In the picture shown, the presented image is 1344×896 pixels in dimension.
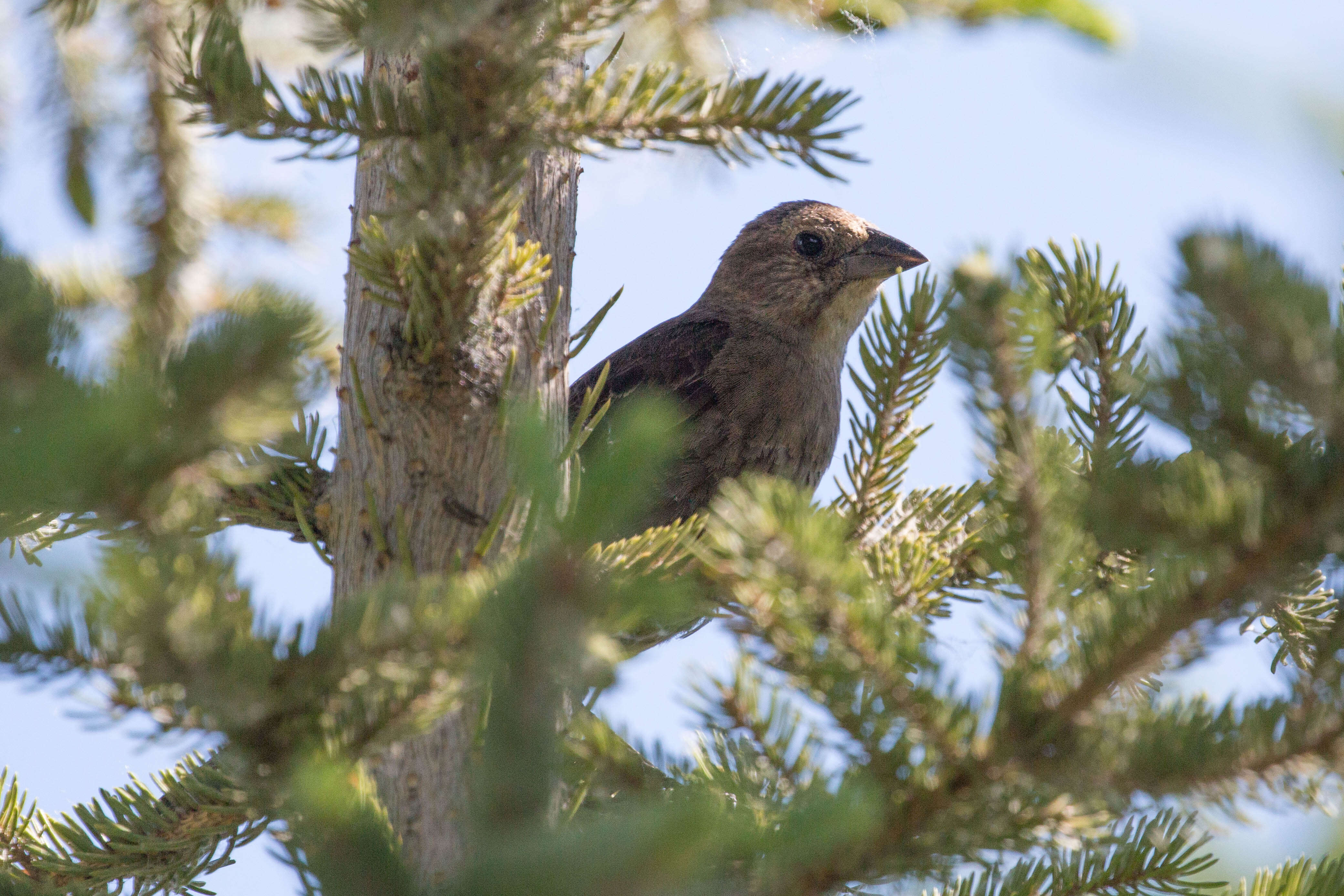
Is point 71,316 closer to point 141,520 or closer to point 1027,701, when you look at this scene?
point 141,520

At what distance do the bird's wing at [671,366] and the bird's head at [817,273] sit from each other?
354 millimetres

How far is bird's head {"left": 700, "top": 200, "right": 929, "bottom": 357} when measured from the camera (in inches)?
186

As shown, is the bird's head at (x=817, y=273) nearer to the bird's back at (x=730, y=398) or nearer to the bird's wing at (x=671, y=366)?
the bird's back at (x=730, y=398)

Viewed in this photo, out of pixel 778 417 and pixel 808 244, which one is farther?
pixel 808 244

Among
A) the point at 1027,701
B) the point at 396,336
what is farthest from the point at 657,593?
the point at 396,336

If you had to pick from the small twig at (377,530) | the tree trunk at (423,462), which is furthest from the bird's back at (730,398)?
the small twig at (377,530)

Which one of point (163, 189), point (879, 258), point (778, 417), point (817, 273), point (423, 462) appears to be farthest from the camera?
point (817, 273)

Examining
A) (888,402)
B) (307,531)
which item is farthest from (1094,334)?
(307,531)

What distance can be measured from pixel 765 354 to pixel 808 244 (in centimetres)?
84

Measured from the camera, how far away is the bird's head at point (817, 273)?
472 cm

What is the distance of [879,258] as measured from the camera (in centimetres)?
470

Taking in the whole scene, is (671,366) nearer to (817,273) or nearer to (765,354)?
(765,354)

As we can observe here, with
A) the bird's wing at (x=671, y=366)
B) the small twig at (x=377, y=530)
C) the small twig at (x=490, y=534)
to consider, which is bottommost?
the small twig at (x=490, y=534)

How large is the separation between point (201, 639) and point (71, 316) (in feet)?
1.21
